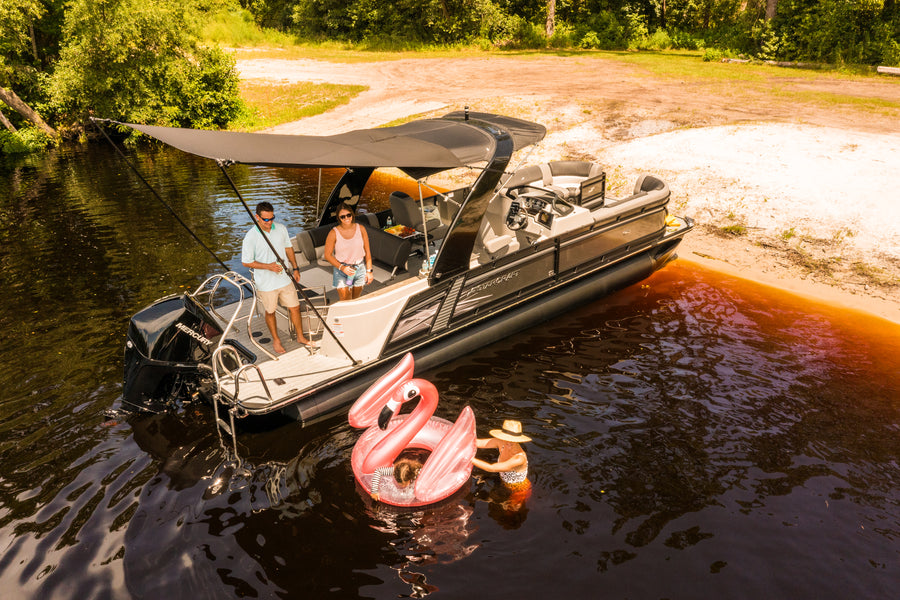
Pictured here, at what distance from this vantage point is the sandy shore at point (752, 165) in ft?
35.3

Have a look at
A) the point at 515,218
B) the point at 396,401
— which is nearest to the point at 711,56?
the point at 515,218

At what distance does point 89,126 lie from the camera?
24.5 m

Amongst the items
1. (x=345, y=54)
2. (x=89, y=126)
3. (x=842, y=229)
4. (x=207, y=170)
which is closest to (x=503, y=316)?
(x=842, y=229)

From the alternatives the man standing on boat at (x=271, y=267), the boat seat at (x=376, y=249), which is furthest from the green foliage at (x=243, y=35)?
the man standing on boat at (x=271, y=267)

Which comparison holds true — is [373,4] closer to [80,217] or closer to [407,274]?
[80,217]

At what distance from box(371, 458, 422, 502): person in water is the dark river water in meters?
0.27

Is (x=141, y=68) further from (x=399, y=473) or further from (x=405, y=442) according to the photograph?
(x=405, y=442)

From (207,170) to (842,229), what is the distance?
62.9 ft

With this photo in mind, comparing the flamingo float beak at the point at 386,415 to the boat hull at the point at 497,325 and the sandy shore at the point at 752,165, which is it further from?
the sandy shore at the point at 752,165

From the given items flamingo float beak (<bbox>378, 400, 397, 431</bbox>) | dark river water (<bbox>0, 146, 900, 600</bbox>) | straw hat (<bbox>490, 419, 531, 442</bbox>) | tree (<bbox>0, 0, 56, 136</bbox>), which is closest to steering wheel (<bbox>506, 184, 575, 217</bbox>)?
dark river water (<bbox>0, 146, 900, 600</bbox>)

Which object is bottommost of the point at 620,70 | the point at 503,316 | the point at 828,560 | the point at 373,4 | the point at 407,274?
the point at 828,560

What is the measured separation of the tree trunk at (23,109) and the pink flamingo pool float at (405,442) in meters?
25.9

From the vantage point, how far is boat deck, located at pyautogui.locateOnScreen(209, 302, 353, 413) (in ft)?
20.2

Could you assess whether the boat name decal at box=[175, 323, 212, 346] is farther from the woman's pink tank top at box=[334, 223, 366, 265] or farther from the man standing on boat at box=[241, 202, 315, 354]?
the woman's pink tank top at box=[334, 223, 366, 265]
